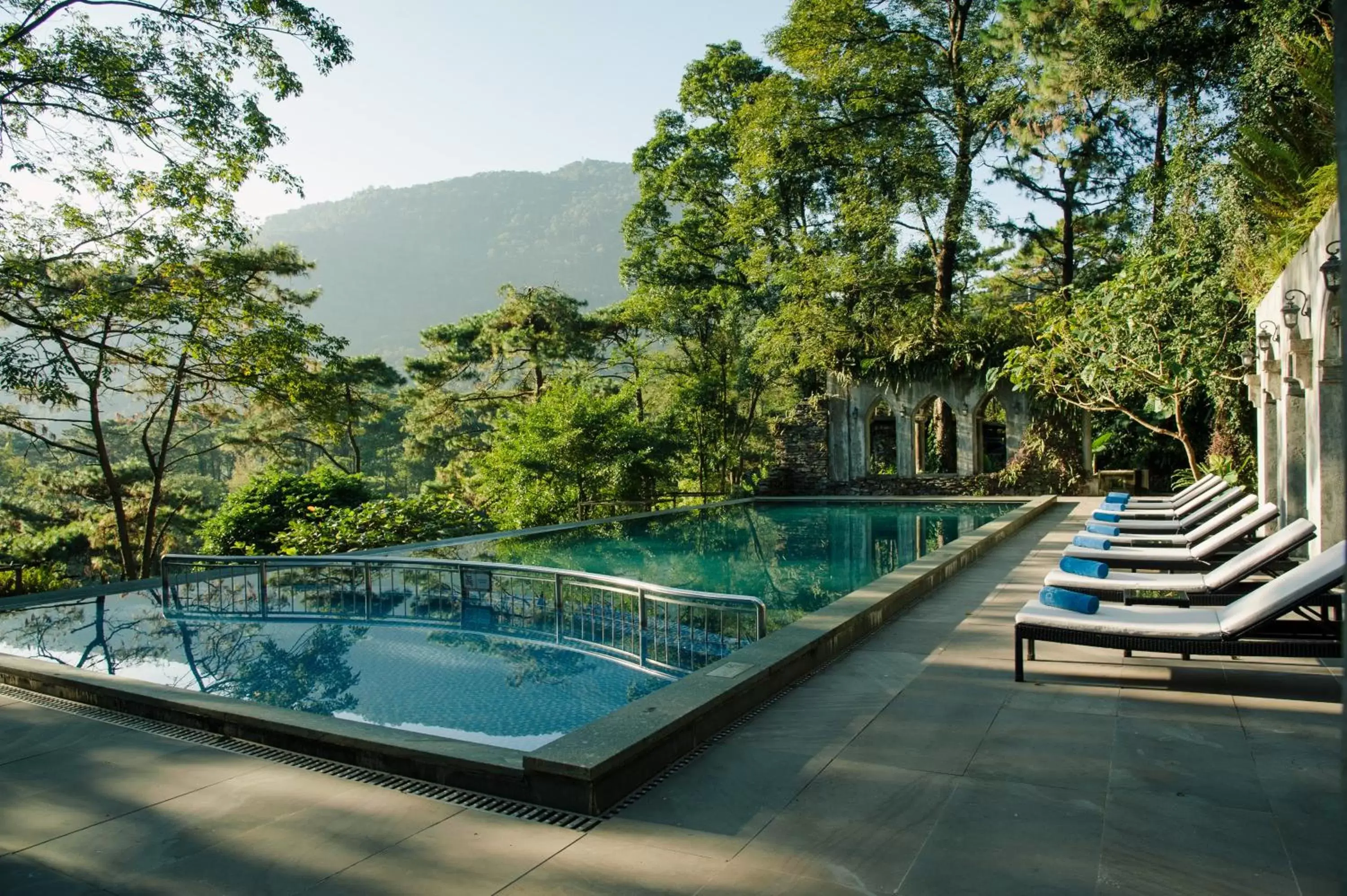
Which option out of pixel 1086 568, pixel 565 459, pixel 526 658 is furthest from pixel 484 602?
pixel 565 459

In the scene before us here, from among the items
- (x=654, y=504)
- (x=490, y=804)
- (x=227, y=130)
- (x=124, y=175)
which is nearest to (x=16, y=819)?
(x=490, y=804)

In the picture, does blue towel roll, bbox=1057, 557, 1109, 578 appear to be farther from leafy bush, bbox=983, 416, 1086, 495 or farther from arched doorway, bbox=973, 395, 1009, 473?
arched doorway, bbox=973, 395, 1009, 473

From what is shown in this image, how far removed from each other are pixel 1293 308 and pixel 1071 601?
4481 mm

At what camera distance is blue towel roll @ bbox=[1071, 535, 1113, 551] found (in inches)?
279

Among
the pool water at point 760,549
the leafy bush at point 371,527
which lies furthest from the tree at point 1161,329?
the leafy bush at point 371,527

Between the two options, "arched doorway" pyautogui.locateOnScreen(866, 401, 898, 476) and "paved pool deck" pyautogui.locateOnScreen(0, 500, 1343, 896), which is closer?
"paved pool deck" pyautogui.locateOnScreen(0, 500, 1343, 896)

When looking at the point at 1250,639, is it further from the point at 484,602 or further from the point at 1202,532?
the point at 484,602

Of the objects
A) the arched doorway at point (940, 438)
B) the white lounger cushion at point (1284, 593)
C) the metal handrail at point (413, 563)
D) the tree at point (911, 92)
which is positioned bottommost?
the metal handrail at point (413, 563)

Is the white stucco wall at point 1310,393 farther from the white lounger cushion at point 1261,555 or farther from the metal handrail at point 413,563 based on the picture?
the metal handrail at point 413,563

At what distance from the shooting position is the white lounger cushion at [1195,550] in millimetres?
6391

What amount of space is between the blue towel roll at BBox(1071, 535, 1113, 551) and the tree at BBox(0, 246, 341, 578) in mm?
11432

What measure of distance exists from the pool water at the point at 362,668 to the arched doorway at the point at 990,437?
51.5 ft

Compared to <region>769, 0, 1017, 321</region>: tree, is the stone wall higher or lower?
lower

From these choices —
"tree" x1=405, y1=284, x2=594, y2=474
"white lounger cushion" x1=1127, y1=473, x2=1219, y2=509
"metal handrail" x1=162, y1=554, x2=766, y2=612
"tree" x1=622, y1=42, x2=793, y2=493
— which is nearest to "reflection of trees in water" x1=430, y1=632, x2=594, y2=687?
"metal handrail" x1=162, y1=554, x2=766, y2=612
